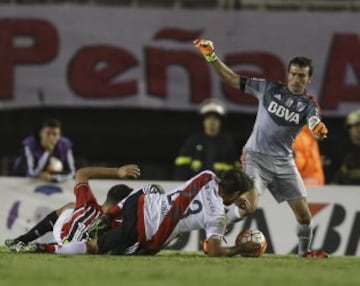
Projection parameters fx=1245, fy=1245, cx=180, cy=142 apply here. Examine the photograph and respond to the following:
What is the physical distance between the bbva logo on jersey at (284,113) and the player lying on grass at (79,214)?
4.83ft

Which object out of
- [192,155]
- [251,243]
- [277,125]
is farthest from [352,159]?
[251,243]

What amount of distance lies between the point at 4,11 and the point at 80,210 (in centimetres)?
576

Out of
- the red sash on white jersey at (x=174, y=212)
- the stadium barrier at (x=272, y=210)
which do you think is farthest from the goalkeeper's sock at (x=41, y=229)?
the stadium barrier at (x=272, y=210)

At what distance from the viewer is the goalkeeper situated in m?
11.5

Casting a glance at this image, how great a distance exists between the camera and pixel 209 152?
14.3m

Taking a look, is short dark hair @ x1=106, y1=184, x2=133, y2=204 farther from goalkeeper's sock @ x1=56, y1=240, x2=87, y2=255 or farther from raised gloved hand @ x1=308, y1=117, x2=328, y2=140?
raised gloved hand @ x1=308, y1=117, x2=328, y2=140

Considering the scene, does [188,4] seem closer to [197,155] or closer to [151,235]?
[197,155]

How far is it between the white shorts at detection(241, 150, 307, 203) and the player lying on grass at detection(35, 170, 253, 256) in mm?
935

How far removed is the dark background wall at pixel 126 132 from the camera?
55.9 ft

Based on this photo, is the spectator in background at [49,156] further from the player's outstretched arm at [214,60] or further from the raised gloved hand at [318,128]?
the raised gloved hand at [318,128]

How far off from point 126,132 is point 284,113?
234 inches

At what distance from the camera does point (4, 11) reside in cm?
1630

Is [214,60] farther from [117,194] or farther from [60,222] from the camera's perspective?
[60,222]

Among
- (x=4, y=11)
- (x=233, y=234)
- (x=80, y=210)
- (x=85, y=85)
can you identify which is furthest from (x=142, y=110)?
(x=80, y=210)
